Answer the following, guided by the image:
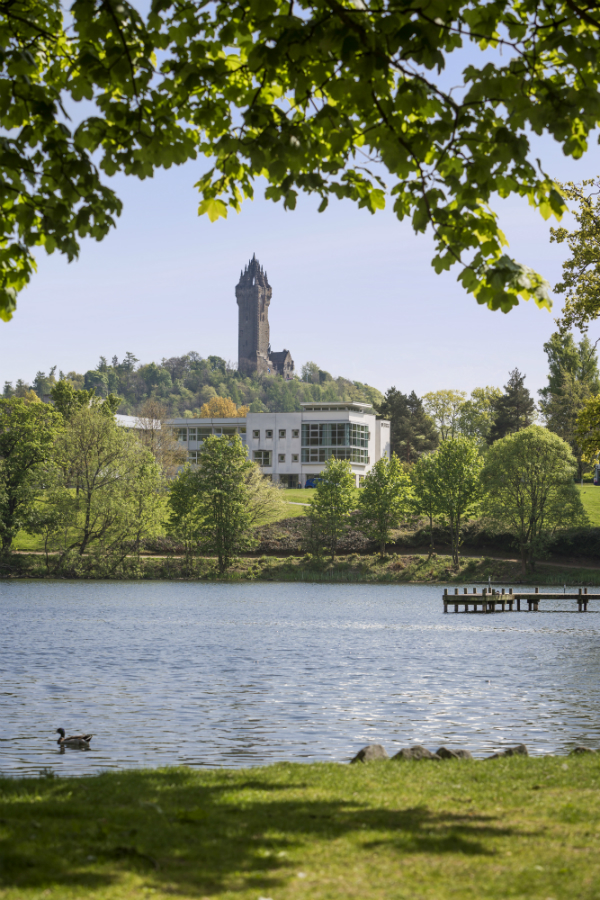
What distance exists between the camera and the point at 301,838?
7043mm

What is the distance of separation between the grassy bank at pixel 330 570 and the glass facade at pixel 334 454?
40.6 meters

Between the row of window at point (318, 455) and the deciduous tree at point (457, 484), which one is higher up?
the row of window at point (318, 455)

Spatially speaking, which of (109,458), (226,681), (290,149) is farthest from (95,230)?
(109,458)

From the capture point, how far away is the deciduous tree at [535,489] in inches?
2980

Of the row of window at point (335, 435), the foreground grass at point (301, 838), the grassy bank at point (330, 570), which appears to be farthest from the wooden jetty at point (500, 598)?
the row of window at point (335, 435)

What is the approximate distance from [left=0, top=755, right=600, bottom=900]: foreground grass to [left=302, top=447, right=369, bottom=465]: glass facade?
11257cm

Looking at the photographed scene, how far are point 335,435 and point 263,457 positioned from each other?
1244cm

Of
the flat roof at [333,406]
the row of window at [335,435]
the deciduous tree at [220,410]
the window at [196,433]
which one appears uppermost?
the deciduous tree at [220,410]

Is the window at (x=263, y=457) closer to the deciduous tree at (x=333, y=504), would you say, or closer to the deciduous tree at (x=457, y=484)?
the deciduous tree at (x=333, y=504)

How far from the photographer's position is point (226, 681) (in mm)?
23344

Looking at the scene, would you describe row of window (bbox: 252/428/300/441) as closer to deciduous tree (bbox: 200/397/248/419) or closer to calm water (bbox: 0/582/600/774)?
deciduous tree (bbox: 200/397/248/419)

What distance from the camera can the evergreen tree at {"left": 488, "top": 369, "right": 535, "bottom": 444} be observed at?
117 metres

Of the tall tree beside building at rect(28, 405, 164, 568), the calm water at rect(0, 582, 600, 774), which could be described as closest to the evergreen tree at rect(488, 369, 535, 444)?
the tall tree beside building at rect(28, 405, 164, 568)

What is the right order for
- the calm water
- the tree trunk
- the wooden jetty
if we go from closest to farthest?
the calm water → the wooden jetty → the tree trunk
